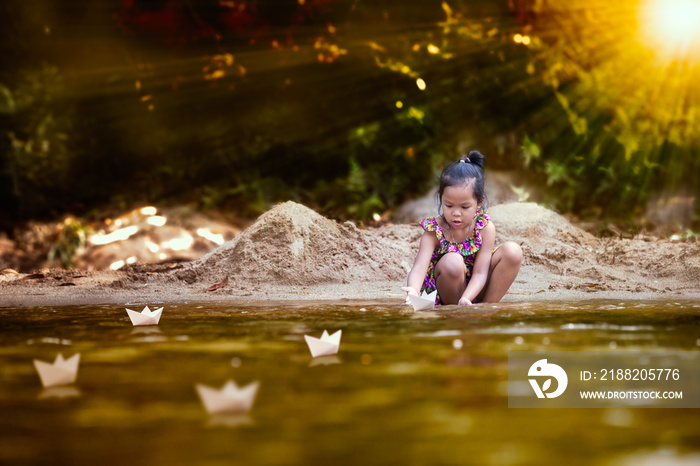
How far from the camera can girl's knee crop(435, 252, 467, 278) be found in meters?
4.07

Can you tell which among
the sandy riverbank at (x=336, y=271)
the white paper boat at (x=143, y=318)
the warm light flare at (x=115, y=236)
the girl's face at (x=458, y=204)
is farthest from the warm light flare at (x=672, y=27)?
the white paper boat at (x=143, y=318)

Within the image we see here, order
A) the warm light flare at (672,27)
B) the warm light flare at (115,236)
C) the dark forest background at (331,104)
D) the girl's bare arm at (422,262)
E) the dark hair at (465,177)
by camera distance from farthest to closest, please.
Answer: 1. the dark forest background at (331,104)
2. the warm light flare at (672,27)
3. the warm light flare at (115,236)
4. the girl's bare arm at (422,262)
5. the dark hair at (465,177)

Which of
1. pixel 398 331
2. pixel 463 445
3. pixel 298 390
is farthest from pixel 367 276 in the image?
pixel 463 445

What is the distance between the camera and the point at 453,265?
4066 mm

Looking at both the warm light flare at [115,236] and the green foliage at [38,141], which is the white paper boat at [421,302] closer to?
the warm light flare at [115,236]

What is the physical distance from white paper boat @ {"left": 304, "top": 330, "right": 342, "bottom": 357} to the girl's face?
183 centimetres

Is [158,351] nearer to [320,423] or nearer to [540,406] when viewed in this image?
[320,423]

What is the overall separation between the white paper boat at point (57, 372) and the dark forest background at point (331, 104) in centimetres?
726

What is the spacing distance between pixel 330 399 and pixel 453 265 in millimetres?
2437

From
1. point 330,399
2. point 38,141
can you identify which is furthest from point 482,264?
point 38,141

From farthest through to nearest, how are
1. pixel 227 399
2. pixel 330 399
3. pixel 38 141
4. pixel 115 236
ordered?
pixel 38 141
pixel 115 236
pixel 330 399
pixel 227 399

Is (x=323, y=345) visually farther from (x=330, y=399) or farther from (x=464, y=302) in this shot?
(x=464, y=302)

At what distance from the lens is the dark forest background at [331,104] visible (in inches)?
368

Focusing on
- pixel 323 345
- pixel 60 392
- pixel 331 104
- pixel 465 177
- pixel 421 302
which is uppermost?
pixel 331 104
